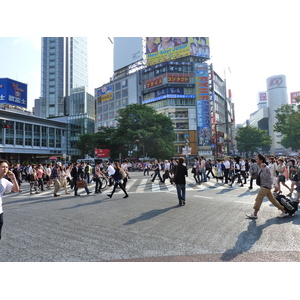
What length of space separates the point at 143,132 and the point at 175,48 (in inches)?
1463

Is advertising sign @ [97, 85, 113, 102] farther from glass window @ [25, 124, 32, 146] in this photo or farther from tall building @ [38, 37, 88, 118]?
glass window @ [25, 124, 32, 146]

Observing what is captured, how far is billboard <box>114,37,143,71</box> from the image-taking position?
238 ft

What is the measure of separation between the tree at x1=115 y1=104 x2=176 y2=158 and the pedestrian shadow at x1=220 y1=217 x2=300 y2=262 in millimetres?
34002

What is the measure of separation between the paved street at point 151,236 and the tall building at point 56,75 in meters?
103

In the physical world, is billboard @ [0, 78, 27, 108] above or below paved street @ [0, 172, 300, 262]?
above

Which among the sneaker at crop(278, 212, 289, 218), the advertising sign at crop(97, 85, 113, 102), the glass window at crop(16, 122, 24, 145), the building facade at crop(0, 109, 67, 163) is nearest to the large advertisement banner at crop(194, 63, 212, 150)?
the advertising sign at crop(97, 85, 113, 102)


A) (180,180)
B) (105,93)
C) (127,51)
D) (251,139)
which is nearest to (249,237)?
(180,180)

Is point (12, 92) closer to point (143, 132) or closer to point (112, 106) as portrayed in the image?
point (143, 132)

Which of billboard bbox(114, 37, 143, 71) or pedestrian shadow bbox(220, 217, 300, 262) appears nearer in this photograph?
pedestrian shadow bbox(220, 217, 300, 262)

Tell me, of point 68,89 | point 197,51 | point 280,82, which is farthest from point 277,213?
point 280,82

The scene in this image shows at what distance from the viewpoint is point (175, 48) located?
66188mm

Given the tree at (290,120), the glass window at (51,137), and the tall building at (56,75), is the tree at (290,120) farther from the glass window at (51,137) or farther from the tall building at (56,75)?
the tall building at (56,75)

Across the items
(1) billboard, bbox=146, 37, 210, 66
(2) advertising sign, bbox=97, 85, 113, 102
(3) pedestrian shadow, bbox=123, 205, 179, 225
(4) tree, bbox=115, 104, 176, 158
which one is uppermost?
(1) billboard, bbox=146, 37, 210, 66

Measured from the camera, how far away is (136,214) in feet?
24.1
